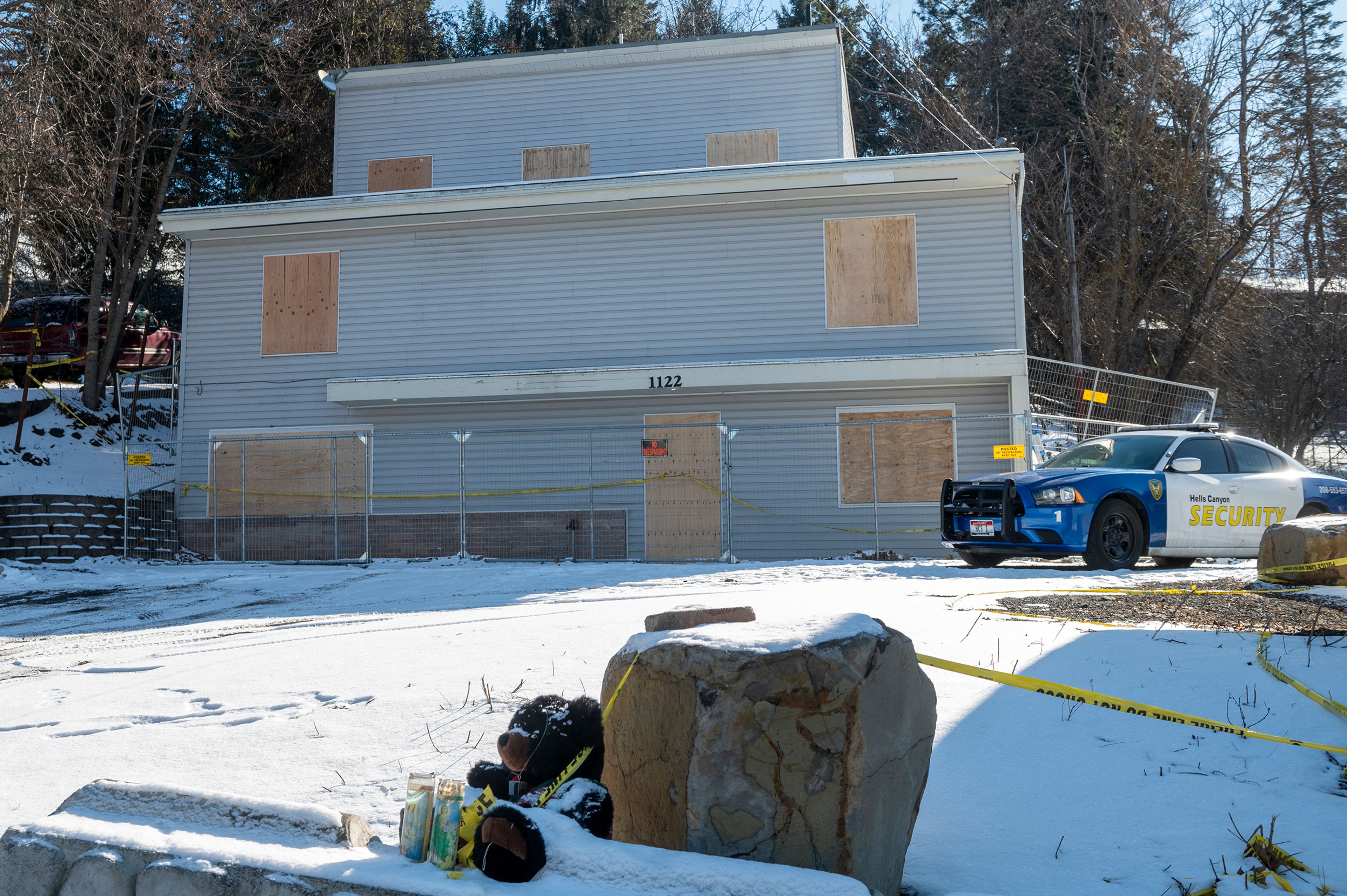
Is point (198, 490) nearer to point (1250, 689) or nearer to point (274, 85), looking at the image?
point (274, 85)

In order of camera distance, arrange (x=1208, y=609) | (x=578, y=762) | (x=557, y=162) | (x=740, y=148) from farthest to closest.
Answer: (x=557, y=162), (x=740, y=148), (x=1208, y=609), (x=578, y=762)

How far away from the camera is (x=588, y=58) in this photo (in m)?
21.6

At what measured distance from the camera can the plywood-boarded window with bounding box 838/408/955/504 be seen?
54.5ft

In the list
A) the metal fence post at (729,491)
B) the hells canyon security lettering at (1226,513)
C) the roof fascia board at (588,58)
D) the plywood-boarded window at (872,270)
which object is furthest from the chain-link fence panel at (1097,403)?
the roof fascia board at (588,58)

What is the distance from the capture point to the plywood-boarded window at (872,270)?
56.1ft

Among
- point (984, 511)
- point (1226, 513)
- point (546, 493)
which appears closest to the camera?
point (984, 511)

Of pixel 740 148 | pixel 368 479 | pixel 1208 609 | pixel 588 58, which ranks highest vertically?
pixel 588 58

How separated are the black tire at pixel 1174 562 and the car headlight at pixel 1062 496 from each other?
170 centimetres

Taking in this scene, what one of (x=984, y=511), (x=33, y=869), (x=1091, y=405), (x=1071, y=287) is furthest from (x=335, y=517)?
(x=1071, y=287)

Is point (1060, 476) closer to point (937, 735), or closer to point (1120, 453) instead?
point (1120, 453)

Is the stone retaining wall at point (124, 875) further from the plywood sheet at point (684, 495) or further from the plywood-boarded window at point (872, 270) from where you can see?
the plywood-boarded window at point (872, 270)

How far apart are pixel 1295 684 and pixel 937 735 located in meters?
1.87

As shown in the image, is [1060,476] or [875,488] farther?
[875,488]

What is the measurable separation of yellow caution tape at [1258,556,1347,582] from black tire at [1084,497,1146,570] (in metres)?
1.92
